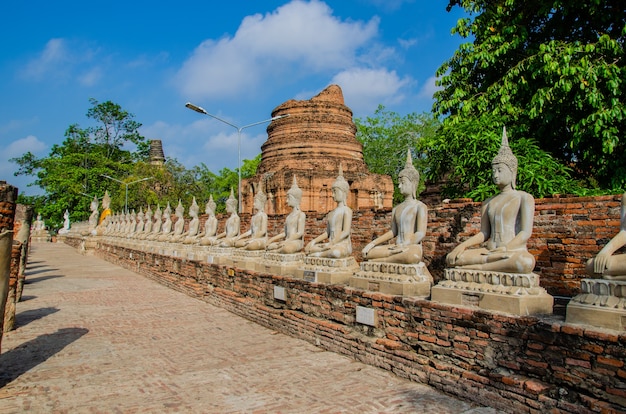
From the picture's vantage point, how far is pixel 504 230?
486 cm

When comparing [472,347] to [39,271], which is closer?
[472,347]

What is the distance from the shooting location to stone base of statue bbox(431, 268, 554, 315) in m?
4.34

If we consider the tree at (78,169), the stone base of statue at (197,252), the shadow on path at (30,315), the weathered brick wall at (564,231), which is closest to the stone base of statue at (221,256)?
the stone base of statue at (197,252)

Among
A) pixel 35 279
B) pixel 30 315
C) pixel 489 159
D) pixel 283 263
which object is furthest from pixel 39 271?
pixel 489 159

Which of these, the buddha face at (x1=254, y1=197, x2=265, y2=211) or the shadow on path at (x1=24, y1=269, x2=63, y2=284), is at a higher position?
the buddha face at (x1=254, y1=197, x2=265, y2=211)

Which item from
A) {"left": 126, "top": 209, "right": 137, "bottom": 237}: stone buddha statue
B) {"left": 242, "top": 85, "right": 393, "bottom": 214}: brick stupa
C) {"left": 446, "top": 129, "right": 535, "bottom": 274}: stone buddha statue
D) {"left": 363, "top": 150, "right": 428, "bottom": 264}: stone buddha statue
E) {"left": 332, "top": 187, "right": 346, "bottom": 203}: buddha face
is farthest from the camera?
{"left": 126, "top": 209, "right": 137, "bottom": 237}: stone buddha statue

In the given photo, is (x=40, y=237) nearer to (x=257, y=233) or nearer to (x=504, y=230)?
(x=257, y=233)

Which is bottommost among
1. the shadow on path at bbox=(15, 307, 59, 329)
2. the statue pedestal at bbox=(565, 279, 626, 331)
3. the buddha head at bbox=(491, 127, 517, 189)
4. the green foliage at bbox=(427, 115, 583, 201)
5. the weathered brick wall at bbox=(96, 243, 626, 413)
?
the shadow on path at bbox=(15, 307, 59, 329)

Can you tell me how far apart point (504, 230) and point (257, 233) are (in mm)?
6021

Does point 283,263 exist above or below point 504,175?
below

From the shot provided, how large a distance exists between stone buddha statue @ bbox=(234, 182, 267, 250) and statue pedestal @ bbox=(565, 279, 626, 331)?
659 centimetres

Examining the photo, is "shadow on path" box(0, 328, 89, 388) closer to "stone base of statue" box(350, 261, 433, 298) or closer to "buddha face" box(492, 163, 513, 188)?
"stone base of statue" box(350, 261, 433, 298)

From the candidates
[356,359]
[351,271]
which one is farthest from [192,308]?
[356,359]

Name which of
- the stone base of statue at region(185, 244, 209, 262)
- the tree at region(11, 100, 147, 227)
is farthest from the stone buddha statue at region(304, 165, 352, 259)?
the tree at region(11, 100, 147, 227)
